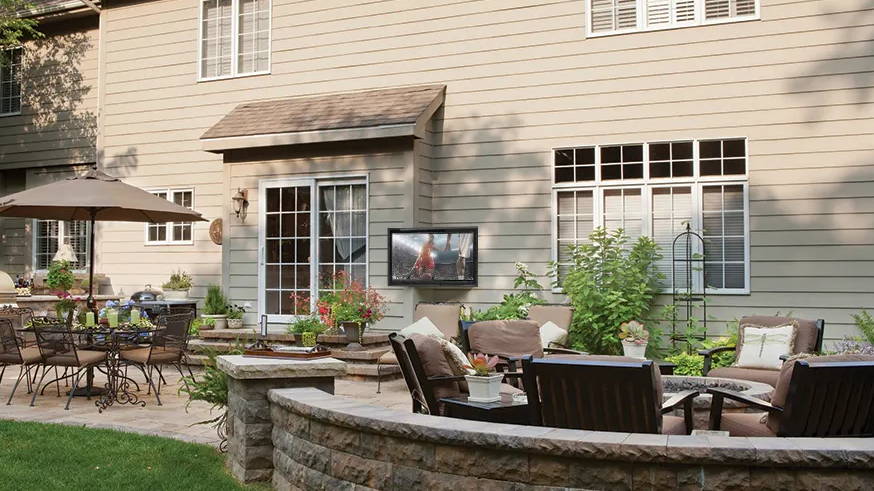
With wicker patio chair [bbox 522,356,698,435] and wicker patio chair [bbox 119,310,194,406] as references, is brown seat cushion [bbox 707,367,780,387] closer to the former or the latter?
wicker patio chair [bbox 522,356,698,435]

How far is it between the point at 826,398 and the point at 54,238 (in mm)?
13655

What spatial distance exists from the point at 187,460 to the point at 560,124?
620 cm

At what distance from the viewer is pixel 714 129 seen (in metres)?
9.19

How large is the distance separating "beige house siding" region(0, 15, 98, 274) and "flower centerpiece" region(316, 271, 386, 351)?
640 centimetres

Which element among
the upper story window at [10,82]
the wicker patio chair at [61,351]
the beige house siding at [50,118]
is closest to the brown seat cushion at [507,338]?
the wicker patio chair at [61,351]

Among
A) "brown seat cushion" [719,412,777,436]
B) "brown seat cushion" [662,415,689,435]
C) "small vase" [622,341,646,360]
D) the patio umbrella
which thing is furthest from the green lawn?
"small vase" [622,341,646,360]

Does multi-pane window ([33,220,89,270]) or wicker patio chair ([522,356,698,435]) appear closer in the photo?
wicker patio chair ([522,356,698,435])

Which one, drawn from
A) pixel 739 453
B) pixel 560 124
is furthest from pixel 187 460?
pixel 560 124

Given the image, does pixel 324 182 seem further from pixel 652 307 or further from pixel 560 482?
pixel 560 482

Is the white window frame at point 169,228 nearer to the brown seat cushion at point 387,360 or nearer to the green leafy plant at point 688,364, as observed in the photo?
the brown seat cushion at point 387,360

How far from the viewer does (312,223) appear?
35.1 ft

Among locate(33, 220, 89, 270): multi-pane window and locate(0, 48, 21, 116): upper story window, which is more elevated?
locate(0, 48, 21, 116): upper story window

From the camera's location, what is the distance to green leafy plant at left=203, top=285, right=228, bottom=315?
11.2 metres

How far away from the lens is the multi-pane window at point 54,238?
46.1 feet
